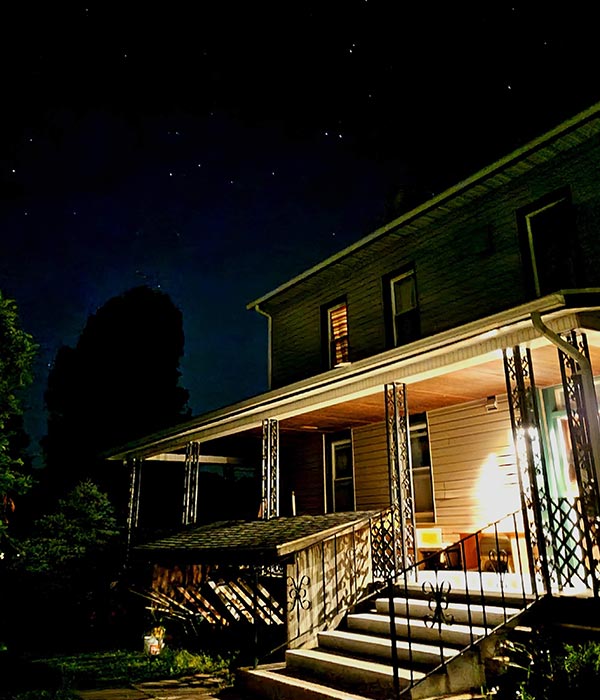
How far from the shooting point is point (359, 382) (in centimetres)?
938

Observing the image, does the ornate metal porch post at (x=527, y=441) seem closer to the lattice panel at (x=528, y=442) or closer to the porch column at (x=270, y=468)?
the lattice panel at (x=528, y=442)

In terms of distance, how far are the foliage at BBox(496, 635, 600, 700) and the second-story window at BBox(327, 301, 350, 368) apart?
28.7 feet

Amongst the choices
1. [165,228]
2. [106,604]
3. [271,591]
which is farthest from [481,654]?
[165,228]

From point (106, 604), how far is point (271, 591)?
522cm

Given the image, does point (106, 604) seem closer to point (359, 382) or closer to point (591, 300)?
point (359, 382)

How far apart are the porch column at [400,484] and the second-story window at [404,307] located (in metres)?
3.53

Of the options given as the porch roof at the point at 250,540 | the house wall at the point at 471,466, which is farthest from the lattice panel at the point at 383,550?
the house wall at the point at 471,466

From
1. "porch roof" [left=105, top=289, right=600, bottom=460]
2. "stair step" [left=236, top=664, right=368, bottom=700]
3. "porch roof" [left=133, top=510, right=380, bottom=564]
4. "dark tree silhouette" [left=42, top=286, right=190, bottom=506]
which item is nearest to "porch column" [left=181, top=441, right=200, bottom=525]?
"porch roof" [left=105, top=289, right=600, bottom=460]

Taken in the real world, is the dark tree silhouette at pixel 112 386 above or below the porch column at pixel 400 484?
above

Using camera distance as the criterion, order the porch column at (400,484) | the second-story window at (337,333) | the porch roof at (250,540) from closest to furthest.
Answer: the porch roof at (250,540)
the porch column at (400,484)
the second-story window at (337,333)

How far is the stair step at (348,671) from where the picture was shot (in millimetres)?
5742

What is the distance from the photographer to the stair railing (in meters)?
5.78

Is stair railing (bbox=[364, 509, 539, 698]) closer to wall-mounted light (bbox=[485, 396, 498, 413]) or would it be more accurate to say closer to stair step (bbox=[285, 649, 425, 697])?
stair step (bbox=[285, 649, 425, 697])

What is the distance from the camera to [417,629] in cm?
664
